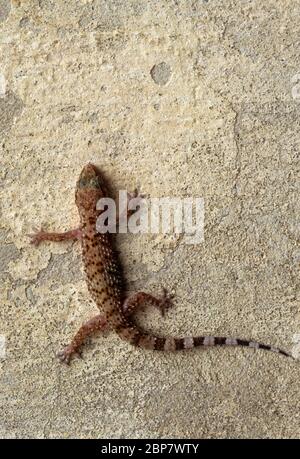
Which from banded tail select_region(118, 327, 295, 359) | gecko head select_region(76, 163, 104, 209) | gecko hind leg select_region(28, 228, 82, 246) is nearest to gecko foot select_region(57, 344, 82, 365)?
banded tail select_region(118, 327, 295, 359)

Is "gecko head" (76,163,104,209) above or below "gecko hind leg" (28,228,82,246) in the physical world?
above

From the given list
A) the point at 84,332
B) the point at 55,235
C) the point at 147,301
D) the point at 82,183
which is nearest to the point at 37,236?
the point at 55,235

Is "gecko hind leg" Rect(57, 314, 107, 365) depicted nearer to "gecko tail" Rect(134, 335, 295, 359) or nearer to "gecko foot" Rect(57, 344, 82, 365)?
"gecko foot" Rect(57, 344, 82, 365)

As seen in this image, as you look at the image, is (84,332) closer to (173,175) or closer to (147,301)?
(147,301)

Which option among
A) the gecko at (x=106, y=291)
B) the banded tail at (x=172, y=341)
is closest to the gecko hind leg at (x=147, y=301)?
the gecko at (x=106, y=291)

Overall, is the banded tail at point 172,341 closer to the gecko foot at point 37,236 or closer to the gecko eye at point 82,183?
the gecko foot at point 37,236

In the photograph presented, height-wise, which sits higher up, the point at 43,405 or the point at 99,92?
the point at 99,92
